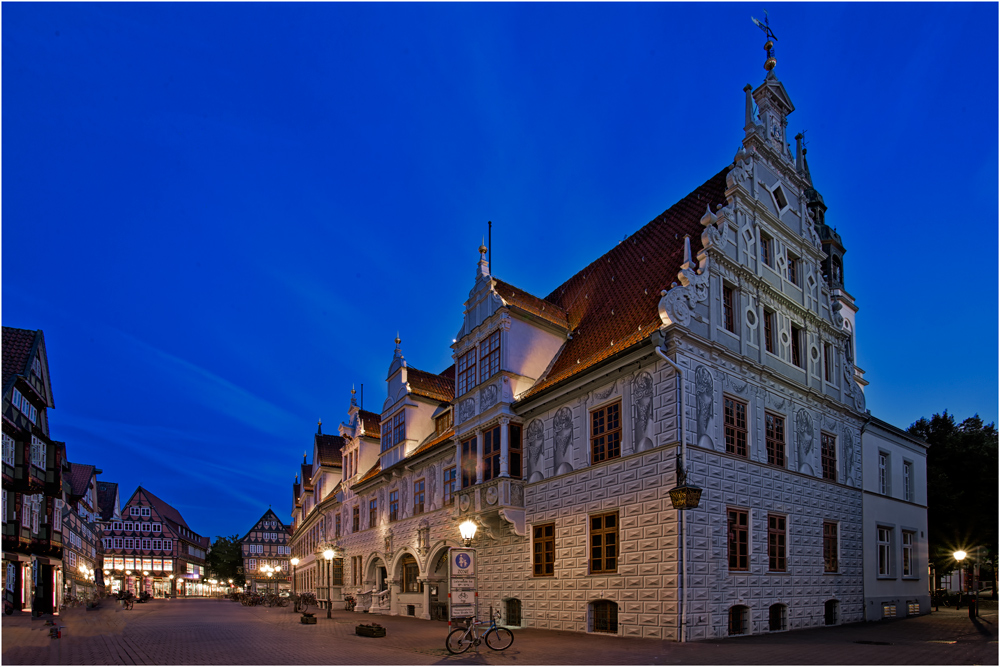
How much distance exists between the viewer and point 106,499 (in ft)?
352

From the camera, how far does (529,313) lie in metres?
26.5

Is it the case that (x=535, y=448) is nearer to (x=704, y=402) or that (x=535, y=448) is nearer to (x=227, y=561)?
(x=704, y=402)

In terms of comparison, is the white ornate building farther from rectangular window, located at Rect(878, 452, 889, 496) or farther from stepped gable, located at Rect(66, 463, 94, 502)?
stepped gable, located at Rect(66, 463, 94, 502)

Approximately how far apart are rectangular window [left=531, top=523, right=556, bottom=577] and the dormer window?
6558 millimetres

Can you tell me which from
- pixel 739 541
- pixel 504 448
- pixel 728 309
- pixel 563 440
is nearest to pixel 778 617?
pixel 739 541

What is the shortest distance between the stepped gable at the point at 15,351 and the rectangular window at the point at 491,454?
82.0 feet

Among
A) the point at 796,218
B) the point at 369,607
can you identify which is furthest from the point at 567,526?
the point at 369,607

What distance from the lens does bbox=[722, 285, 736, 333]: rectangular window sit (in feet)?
73.2

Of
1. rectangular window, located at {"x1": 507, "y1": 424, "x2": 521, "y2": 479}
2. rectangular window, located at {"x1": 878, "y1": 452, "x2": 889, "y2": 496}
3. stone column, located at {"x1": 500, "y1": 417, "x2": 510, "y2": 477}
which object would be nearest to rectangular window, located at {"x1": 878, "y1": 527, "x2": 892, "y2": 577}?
rectangular window, located at {"x1": 878, "y1": 452, "x2": 889, "y2": 496}

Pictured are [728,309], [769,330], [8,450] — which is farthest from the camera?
[8,450]

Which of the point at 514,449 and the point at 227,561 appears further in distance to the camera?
the point at 227,561

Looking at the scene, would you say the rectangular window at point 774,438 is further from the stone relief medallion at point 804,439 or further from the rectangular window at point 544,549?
the rectangular window at point 544,549

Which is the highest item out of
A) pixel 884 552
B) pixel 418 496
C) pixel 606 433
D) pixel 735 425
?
pixel 735 425

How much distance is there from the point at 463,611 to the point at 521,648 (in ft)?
5.75
